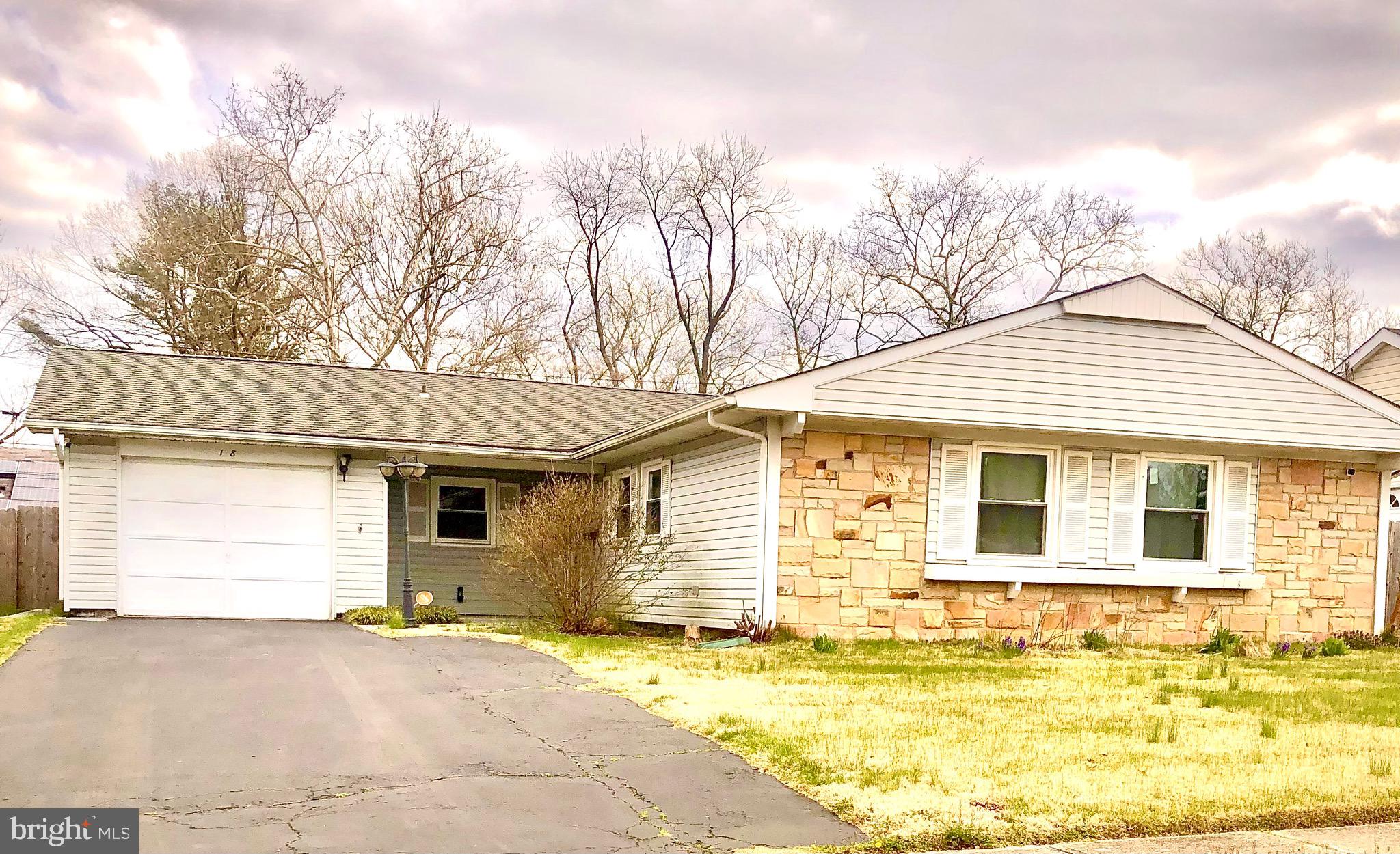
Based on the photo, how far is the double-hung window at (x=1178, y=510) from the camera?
1413 centimetres

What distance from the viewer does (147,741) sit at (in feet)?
22.6

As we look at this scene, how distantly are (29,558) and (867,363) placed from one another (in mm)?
14880

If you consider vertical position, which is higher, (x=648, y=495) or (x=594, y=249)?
(x=594, y=249)

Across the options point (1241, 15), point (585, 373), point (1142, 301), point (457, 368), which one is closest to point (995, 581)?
point (1142, 301)

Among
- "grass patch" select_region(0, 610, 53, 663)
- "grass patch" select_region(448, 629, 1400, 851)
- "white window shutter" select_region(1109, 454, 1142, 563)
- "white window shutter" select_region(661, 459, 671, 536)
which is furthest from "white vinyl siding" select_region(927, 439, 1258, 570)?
"grass patch" select_region(0, 610, 53, 663)

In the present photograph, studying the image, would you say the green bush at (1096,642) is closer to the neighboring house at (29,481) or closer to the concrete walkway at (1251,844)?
the concrete walkway at (1251,844)

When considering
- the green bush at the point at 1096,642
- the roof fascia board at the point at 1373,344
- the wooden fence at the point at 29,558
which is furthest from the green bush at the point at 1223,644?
the wooden fence at the point at 29,558

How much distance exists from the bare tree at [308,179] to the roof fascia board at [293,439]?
513 inches

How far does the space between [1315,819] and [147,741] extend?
6581 mm

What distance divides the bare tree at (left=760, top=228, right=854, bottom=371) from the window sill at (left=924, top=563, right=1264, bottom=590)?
22304 millimetres

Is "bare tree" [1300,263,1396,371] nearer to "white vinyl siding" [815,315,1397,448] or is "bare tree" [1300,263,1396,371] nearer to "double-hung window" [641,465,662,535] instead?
"white vinyl siding" [815,315,1397,448]

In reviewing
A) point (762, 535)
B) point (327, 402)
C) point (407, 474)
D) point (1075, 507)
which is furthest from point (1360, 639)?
point (327, 402)

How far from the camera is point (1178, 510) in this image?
14.2m

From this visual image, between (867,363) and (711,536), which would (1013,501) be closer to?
(867,363)
